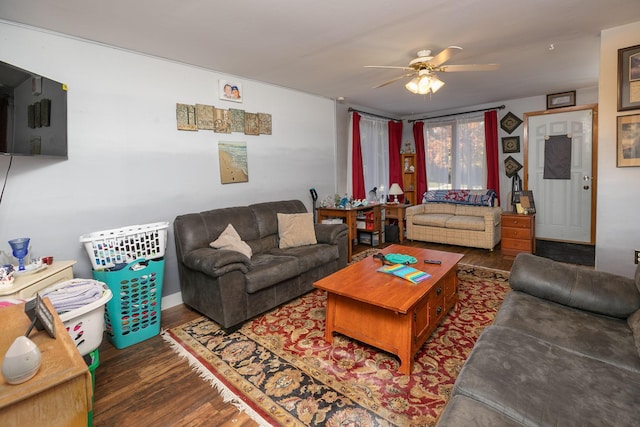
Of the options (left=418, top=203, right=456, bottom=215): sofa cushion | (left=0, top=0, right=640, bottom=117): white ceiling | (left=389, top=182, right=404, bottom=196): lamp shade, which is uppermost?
(left=0, top=0, right=640, bottom=117): white ceiling

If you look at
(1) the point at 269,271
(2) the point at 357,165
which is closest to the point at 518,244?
(2) the point at 357,165

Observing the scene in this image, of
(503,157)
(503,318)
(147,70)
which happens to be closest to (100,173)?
(147,70)

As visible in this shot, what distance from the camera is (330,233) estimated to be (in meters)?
3.61

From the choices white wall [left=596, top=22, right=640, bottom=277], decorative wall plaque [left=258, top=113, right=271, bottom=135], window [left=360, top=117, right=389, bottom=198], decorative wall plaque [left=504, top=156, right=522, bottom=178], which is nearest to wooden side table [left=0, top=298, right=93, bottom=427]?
decorative wall plaque [left=258, top=113, right=271, bottom=135]

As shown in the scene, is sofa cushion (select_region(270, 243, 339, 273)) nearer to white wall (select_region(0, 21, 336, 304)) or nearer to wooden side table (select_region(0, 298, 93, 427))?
white wall (select_region(0, 21, 336, 304))

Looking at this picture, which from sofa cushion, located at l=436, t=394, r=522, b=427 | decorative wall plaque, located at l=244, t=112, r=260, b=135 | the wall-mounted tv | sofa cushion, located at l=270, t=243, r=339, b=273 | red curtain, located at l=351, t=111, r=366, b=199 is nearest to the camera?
sofa cushion, located at l=436, t=394, r=522, b=427

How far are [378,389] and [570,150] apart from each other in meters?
5.28

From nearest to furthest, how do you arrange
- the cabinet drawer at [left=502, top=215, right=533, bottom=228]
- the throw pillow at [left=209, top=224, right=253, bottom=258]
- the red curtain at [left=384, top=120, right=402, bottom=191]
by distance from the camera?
1. the throw pillow at [left=209, top=224, right=253, bottom=258]
2. the cabinet drawer at [left=502, top=215, right=533, bottom=228]
3. the red curtain at [left=384, top=120, right=402, bottom=191]

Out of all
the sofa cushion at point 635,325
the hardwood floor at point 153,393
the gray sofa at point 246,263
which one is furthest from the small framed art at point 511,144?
the hardwood floor at point 153,393

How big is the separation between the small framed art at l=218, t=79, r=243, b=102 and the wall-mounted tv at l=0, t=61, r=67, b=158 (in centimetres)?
146

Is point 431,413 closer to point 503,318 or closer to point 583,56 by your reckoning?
point 503,318

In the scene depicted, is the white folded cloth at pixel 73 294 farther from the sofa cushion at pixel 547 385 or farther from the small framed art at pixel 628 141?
the small framed art at pixel 628 141

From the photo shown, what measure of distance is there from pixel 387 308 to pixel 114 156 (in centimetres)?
261

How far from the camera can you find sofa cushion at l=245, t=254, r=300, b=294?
2.64 meters
